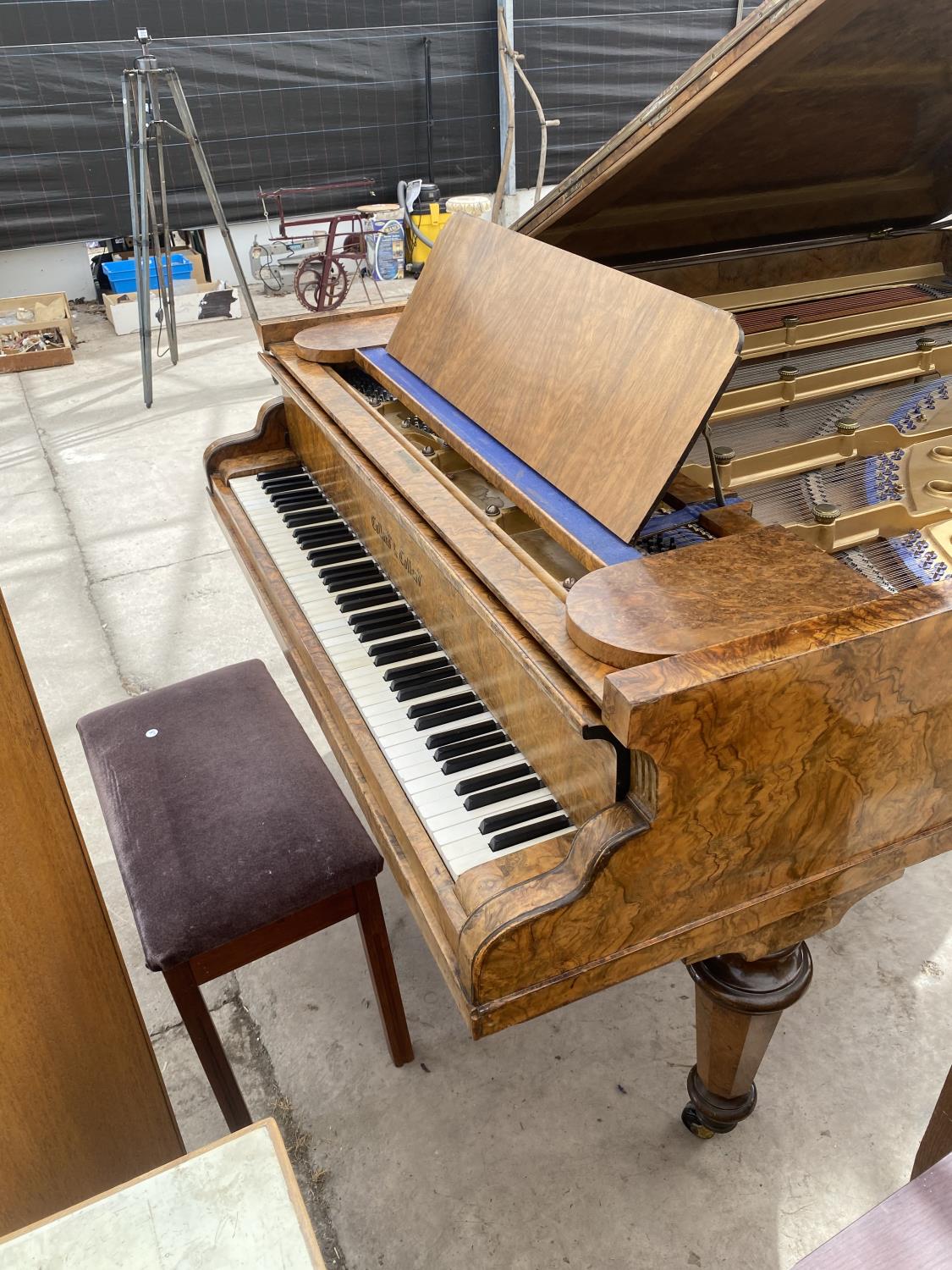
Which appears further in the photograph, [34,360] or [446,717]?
[34,360]

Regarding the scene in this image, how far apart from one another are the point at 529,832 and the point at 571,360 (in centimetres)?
93

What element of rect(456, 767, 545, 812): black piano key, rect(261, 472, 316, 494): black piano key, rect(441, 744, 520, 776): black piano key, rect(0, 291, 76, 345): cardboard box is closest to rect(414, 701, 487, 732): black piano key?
rect(441, 744, 520, 776): black piano key

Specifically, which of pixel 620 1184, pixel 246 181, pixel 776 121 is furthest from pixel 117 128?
pixel 620 1184

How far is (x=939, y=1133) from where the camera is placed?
165cm

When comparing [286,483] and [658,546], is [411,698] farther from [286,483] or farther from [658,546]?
[286,483]

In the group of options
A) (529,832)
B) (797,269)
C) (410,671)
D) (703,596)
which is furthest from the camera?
(797,269)

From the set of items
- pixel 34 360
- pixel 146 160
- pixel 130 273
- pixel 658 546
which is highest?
Answer: pixel 146 160

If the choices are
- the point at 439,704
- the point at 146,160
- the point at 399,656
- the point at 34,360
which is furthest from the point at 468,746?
the point at 34,360

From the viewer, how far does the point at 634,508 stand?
160cm

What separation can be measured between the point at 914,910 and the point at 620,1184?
114 centimetres

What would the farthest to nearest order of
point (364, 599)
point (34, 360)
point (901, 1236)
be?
point (34, 360), point (364, 599), point (901, 1236)

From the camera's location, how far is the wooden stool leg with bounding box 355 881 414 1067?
189 centimetres

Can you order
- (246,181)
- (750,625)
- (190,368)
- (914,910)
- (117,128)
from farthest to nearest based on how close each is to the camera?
(246,181) → (117,128) → (190,368) → (914,910) → (750,625)

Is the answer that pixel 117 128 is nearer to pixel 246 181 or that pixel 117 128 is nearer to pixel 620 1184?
pixel 246 181
